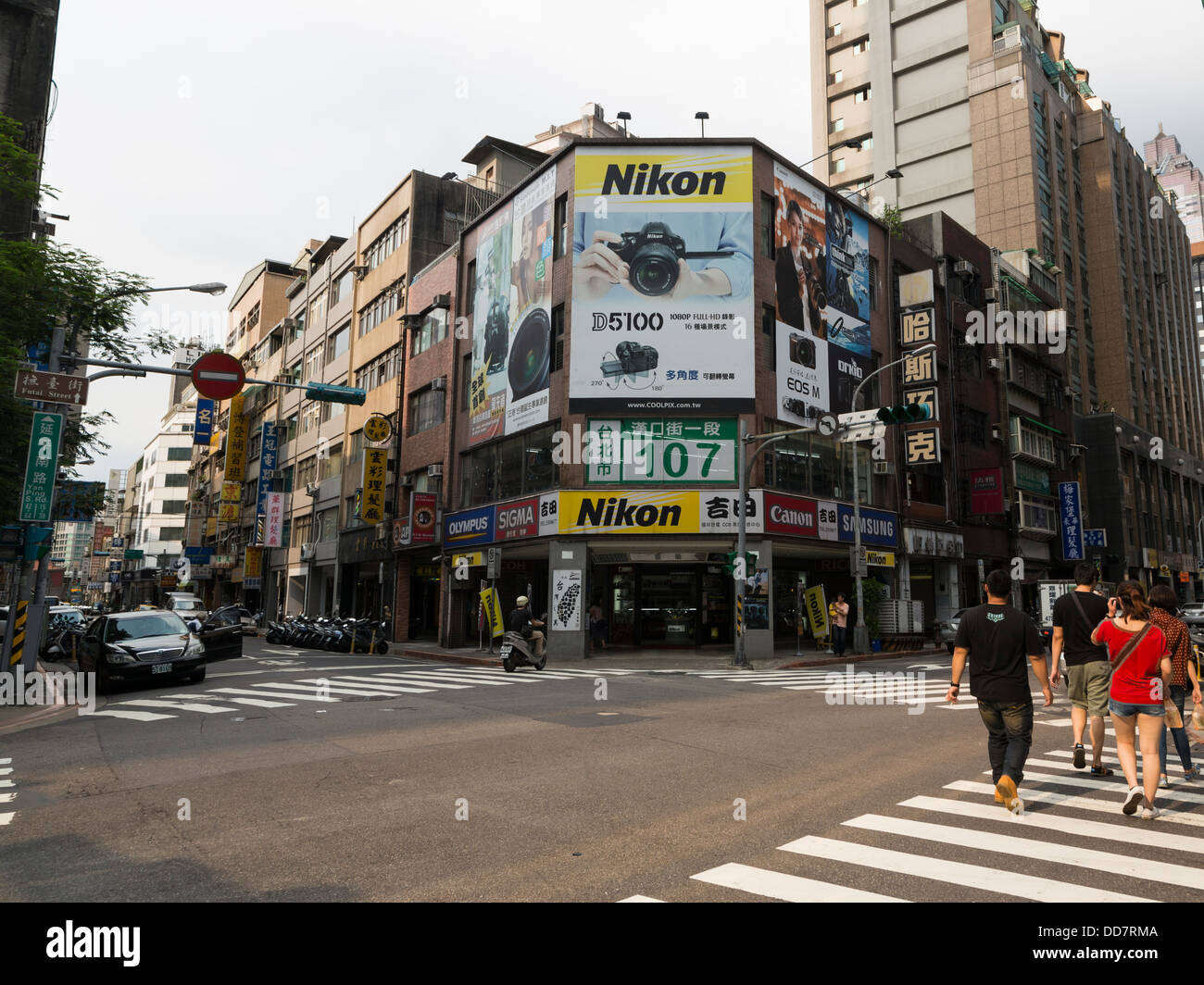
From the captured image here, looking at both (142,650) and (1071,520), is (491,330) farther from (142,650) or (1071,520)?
(1071,520)

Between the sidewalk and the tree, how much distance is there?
1300 cm

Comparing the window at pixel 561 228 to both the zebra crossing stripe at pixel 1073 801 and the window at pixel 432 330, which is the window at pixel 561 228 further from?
the zebra crossing stripe at pixel 1073 801

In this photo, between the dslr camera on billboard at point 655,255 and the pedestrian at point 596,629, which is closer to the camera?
the dslr camera on billboard at point 655,255

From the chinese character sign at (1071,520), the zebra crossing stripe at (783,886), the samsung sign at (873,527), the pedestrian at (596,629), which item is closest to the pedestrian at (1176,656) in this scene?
the zebra crossing stripe at (783,886)

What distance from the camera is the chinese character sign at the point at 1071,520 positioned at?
4562 centimetres

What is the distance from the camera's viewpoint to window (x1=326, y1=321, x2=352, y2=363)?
164ft

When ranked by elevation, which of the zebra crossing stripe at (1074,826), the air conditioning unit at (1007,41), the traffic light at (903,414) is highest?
the air conditioning unit at (1007,41)

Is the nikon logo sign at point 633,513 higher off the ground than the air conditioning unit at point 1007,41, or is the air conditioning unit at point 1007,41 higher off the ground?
the air conditioning unit at point 1007,41

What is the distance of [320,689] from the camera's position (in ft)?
53.7

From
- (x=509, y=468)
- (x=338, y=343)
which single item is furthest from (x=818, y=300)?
(x=338, y=343)

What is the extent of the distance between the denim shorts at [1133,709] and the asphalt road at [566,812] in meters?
0.81

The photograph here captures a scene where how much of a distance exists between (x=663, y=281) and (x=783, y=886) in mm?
25359
